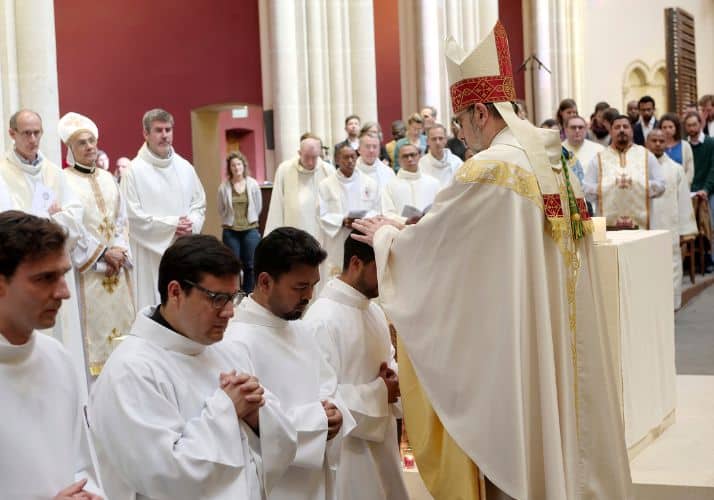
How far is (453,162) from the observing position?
1225 cm

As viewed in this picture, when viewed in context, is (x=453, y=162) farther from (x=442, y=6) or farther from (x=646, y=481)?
(x=646, y=481)

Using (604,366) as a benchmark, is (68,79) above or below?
above

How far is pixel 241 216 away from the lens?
1284 centimetres

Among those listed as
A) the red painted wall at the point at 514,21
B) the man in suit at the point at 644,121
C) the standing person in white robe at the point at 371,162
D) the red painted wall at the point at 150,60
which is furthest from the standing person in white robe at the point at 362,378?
the red painted wall at the point at 514,21

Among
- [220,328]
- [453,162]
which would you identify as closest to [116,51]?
[453,162]

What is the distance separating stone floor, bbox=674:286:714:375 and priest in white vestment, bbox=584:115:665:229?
982 mm

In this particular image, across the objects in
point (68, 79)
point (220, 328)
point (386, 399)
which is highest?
point (68, 79)

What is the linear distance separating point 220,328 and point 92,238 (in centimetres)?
479

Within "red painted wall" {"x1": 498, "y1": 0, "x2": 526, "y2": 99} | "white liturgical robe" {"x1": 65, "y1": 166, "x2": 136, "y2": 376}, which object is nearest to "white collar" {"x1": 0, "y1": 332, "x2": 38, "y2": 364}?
"white liturgical robe" {"x1": 65, "y1": 166, "x2": 136, "y2": 376}

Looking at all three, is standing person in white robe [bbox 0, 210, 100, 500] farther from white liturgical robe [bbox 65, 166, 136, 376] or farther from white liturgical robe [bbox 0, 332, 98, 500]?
white liturgical robe [bbox 65, 166, 136, 376]

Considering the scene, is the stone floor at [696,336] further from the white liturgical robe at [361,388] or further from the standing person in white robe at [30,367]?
the standing person in white robe at [30,367]

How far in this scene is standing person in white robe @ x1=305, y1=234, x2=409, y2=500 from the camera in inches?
168

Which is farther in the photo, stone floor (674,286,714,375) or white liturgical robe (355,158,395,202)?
white liturgical robe (355,158,395,202)

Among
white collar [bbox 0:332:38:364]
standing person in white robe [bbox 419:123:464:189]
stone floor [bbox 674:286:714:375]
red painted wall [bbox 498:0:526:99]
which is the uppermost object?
red painted wall [bbox 498:0:526:99]
